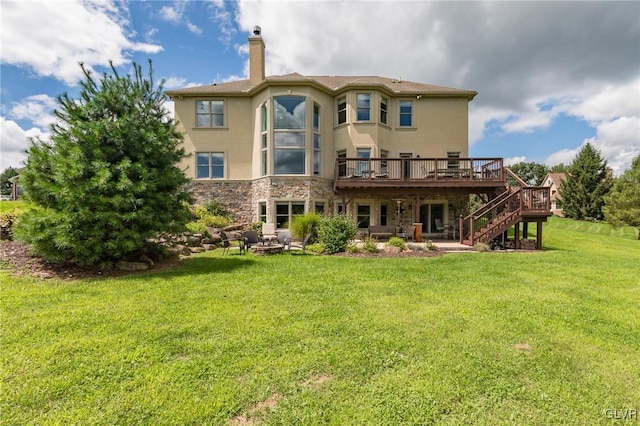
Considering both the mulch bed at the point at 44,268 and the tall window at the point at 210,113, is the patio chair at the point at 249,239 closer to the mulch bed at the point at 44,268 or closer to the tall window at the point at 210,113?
the mulch bed at the point at 44,268

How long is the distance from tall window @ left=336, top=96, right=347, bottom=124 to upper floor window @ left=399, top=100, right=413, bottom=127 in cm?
381

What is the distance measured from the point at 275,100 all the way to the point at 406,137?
28.0 ft

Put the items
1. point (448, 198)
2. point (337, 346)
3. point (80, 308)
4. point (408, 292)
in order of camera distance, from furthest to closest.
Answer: point (448, 198) < point (408, 292) < point (80, 308) < point (337, 346)

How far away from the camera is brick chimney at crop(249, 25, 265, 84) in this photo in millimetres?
18016

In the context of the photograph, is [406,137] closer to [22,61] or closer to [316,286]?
[316,286]

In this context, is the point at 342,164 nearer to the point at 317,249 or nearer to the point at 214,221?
the point at 317,249

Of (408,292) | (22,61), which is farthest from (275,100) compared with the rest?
(408,292)

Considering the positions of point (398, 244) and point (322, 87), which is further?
point (322, 87)

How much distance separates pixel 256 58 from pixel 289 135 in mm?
6548

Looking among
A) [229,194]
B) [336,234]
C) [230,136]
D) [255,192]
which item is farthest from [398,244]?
[230,136]

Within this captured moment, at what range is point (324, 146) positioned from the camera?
1678cm

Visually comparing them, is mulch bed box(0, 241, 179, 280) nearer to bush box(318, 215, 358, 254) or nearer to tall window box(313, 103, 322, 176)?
bush box(318, 215, 358, 254)

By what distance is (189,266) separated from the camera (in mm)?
8523

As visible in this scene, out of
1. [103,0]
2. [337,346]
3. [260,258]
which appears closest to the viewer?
[337,346]
